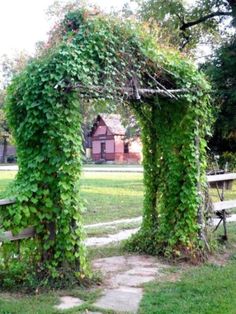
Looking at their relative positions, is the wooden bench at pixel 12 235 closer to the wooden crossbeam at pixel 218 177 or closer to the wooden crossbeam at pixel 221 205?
the wooden crossbeam at pixel 218 177

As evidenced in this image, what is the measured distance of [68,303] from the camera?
14.6ft

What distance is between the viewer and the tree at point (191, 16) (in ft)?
56.5

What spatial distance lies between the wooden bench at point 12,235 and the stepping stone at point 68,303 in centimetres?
83

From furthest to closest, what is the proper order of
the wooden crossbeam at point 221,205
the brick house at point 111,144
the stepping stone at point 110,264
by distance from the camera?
the brick house at point 111,144 → the wooden crossbeam at point 221,205 → the stepping stone at point 110,264

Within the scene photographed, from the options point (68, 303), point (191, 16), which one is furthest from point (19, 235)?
point (191, 16)

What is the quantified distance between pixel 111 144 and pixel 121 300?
143 feet

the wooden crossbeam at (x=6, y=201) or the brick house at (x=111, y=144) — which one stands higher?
the brick house at (x=111, y=144)

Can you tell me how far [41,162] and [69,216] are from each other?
0.70 metres

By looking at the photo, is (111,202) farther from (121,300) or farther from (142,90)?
(121,300)

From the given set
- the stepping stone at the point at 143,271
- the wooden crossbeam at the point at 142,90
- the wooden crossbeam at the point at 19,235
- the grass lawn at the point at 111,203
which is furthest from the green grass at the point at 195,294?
the grass lawn at the point at 111,203

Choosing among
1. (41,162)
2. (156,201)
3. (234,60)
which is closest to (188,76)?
(156,201)

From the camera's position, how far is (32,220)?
4973 millimetres

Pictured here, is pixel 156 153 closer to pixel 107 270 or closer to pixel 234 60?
pixel 107 270

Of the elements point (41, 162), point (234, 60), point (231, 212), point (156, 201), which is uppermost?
point (234, 60)
